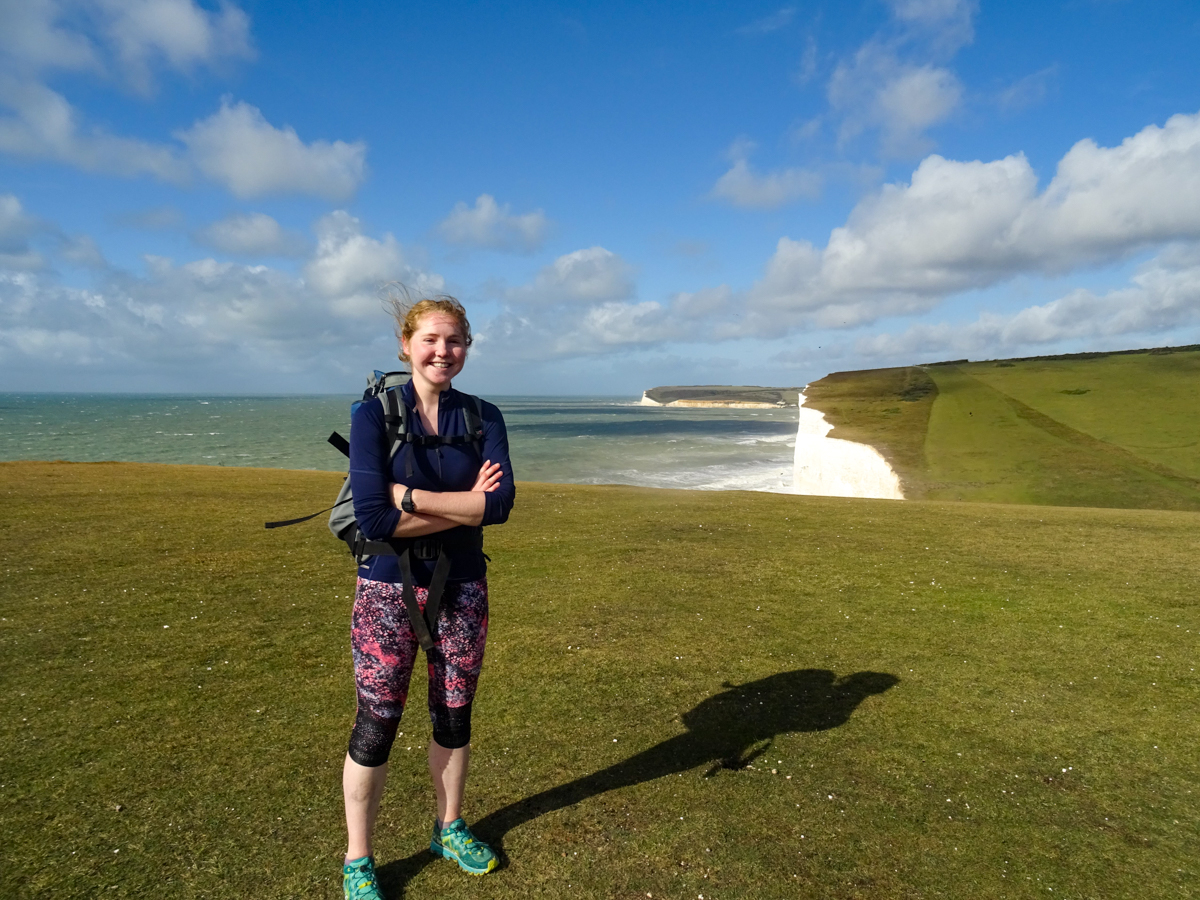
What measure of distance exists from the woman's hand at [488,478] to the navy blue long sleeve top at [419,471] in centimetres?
4

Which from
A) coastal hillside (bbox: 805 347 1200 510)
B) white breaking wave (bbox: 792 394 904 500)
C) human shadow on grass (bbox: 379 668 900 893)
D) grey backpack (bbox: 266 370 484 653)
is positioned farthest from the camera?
white breaking wave (bbox: 792 394 904 500)

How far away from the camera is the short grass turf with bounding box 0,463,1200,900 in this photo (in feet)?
14.5

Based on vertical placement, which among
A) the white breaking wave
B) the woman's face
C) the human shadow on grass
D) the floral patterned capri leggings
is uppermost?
the woman's face

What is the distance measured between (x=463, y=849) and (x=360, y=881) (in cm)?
64

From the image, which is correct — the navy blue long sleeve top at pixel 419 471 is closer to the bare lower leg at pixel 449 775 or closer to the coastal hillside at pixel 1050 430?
the bare lower leg at pixel 449 775

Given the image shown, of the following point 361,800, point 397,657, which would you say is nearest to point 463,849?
point 361,800

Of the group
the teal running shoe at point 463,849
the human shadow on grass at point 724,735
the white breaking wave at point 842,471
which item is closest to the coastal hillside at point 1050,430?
the white breaking wave at point 842,471

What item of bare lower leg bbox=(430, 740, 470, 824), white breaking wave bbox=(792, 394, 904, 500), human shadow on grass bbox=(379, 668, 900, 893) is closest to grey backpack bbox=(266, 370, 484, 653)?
bare lower leg bbox=(430, 740, 470, 824)

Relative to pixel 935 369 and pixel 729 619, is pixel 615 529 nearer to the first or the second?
pixel 729 619

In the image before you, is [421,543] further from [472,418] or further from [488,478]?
[472,418]

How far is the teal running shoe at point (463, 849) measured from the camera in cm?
426

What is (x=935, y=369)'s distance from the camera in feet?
286

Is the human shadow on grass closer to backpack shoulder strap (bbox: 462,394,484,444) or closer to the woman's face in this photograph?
backpack shoulder strap (bbox: 462,394,484,444)

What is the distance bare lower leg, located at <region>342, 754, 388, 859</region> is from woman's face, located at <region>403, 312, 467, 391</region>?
2382mm
